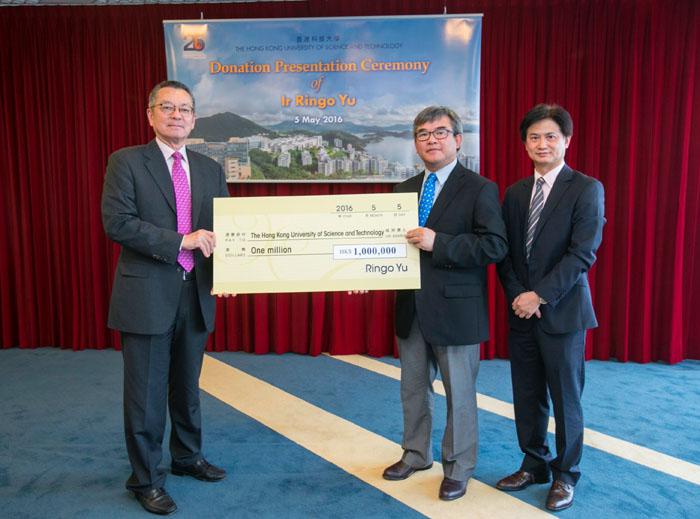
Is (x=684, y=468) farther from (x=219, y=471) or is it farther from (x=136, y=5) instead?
(x=136, y=5)

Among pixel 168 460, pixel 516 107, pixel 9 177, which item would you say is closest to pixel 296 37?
pixel 516 107

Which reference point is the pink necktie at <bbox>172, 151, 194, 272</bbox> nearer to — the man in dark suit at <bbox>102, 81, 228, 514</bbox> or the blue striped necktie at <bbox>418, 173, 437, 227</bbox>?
the man in dark suit at <bbox>102, 81, 228, 514</bbox>

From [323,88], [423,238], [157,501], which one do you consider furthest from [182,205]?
[323,88]

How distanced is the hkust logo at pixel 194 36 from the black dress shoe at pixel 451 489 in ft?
11.8

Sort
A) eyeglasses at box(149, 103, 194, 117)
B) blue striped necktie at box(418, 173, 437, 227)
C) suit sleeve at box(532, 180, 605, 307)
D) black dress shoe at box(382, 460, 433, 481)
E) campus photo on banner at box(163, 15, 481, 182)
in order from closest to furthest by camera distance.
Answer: suit sleeve at box(532, 180, 605, 307) < eyeglasses at box(149, 103, 194, 117) < blue striped necktie at box(418, 173, 437, 227) < black dress shoe at box(382, 460, 433, 481) < campus photo on banner at box(163, 15, 481, 182)

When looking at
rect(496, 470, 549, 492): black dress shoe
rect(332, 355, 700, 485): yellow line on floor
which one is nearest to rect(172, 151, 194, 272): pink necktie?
rect(496, 470, 549, 492): black dress shoe

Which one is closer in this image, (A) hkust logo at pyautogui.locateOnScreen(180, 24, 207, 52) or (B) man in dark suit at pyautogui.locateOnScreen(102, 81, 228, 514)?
(B) man in dark suit at pyautogui.locateOnScreen(102, 81, 228, 514)

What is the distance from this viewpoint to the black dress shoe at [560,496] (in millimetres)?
2125

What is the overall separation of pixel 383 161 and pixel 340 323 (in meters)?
1.40

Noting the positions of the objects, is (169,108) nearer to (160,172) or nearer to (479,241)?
(160,172)

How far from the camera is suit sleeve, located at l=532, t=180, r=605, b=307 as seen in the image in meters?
2.03

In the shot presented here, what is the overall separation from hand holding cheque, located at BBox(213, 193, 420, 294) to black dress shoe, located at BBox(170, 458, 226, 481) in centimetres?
86

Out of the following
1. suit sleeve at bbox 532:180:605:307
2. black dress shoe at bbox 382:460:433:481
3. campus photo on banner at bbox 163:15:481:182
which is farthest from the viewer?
campus photo on banner at bbox 163:15:481:182

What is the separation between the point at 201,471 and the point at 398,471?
2.99ft
